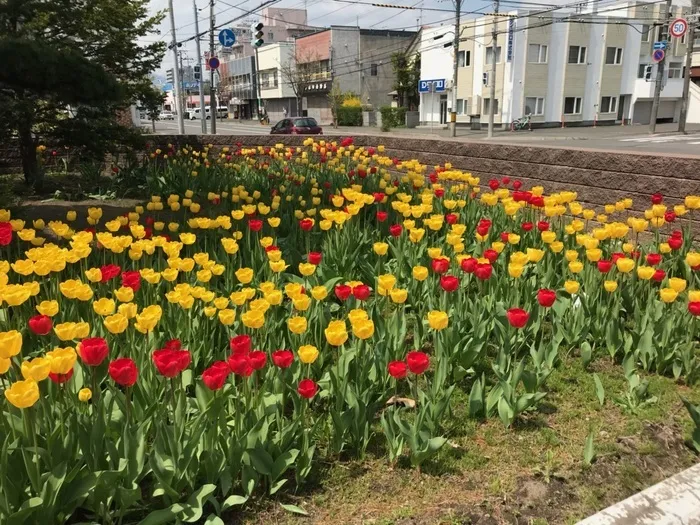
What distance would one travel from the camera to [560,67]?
39.7m

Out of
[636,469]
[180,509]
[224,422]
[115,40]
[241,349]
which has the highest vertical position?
[115,40]

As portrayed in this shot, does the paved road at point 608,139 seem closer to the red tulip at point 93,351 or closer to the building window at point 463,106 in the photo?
the building window at point 463,106

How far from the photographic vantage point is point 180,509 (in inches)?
84.4

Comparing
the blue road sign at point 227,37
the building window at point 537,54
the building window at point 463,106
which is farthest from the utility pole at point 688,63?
the blue road sign at point 227,37

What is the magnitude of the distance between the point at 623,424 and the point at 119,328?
8.16 feet

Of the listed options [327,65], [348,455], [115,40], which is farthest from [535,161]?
[327,65]

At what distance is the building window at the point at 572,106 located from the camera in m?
40.7

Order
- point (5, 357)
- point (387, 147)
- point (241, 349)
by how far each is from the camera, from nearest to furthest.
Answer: point (5, 357)
point (241, 349)
point (387, 147)

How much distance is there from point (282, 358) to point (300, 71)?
214 feet

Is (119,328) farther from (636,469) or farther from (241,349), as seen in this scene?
(636,469)

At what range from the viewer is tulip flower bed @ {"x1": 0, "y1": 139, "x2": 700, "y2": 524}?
7.13ft

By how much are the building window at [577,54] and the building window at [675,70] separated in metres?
9.50

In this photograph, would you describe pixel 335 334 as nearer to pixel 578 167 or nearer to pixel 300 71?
pixel 578 167

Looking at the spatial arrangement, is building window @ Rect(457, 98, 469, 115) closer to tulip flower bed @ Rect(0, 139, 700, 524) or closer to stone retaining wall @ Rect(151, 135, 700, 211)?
stone retaining wall @ Rect(151, 135, 700, 211)
